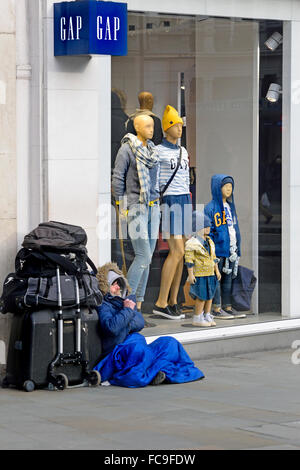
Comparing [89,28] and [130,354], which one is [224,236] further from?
[89,28]

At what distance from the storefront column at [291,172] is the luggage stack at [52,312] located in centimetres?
354

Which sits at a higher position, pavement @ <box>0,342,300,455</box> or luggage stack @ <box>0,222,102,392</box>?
luggage stack @ <box>0,222,102,392</box>

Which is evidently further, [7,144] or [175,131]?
[175,131]

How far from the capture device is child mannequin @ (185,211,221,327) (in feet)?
37.7

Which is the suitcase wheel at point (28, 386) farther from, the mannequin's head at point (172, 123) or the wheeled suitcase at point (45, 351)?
the mannequin's head at point (172, 123)

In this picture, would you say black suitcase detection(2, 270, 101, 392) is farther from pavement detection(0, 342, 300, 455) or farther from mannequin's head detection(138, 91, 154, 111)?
mannequin's head detection(138, 91, 154, 111)

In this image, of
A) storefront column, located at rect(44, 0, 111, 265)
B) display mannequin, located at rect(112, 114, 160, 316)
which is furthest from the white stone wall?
display mannequin, located at rect(112, 114, 160, 316)

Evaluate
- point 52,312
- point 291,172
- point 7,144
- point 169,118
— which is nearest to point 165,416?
point 52,312

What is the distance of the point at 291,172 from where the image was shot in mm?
12289

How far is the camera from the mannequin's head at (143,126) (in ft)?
36.3

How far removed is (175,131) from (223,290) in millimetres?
1841

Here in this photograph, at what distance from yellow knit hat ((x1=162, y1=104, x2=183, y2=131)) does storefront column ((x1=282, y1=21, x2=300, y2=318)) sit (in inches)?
57.4

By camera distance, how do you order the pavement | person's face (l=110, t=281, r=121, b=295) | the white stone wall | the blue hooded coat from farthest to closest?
1. the blue hooded coat
2. person's face (l=110, t=281, r=121, b=295)
3. the white stone wall
4. the pavement
